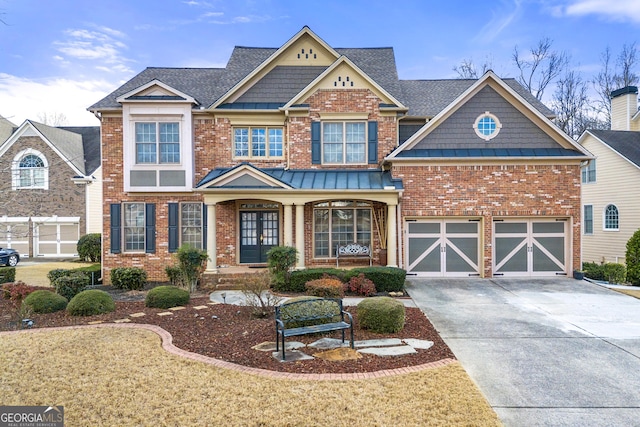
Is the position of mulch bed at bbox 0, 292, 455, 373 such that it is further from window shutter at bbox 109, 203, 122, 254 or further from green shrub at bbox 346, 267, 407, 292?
window shutter at bbox 109, 203, 122, 254

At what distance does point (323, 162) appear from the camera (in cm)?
1512

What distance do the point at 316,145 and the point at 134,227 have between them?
8.04 m

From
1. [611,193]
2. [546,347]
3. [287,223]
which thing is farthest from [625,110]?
[546,347]

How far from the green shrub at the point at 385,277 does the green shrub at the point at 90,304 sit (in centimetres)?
680

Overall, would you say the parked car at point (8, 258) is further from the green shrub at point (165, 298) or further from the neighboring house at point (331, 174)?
the green shrub at point (165, 298)

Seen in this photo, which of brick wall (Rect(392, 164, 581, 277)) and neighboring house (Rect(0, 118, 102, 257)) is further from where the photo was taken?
neighboring house (Rect(0, 118, 102, 257))

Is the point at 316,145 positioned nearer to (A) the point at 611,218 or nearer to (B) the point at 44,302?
(B) the point at 44,302

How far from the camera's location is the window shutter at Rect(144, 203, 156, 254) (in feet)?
49.7

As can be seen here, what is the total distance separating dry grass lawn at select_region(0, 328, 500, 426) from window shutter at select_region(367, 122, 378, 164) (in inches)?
404

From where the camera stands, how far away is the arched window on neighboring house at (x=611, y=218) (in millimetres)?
20797

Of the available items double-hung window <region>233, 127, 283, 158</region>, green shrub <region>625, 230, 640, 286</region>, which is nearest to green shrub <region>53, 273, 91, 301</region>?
double-hung window <region>233, 127, 283, 158</region>

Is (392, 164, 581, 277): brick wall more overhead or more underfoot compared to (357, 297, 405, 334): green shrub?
more overhead

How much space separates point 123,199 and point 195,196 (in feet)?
9.44

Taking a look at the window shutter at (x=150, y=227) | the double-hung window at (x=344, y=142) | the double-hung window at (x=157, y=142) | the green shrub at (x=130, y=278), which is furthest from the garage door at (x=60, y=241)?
the double-hung window at (x=344, y=142)
